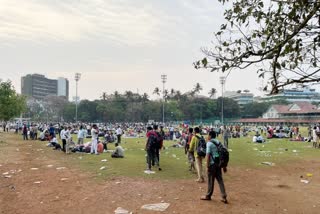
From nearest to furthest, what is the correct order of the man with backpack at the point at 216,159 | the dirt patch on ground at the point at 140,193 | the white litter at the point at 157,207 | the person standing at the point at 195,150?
the white litter at the point at 157,207 → the dirt patch on ground at the point at 140,193 → the man with backpack at the point at 216,159 → the person standing at the point at 195,150

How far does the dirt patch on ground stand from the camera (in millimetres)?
8047

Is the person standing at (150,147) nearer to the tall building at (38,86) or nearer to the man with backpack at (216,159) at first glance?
the man with backpack at (216,159)

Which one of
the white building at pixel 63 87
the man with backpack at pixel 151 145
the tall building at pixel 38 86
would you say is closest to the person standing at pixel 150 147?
the man with backpack at pixel 151 145

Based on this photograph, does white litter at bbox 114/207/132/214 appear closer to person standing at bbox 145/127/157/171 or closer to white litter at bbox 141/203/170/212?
white litter at bbox 141/203/170/212

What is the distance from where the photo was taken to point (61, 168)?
43.8 feet

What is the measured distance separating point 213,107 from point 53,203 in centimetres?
9242

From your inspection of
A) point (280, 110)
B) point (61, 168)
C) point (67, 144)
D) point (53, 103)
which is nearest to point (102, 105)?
point (53, 103)

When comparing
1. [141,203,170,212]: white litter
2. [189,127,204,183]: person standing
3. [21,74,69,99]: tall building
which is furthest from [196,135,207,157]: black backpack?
[21,74,69,99]: tall building

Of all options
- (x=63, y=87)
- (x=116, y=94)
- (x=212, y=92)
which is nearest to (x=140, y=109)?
(x=116, y=94)

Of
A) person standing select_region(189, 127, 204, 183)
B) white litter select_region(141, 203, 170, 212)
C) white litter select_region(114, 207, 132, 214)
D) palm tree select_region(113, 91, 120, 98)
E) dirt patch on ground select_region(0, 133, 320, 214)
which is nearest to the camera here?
white litter select_region(114, 207, 132, 214)

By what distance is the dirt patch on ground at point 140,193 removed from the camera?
805cm

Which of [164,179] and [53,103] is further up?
[53,103]

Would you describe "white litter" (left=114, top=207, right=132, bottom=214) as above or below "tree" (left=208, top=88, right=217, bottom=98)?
below

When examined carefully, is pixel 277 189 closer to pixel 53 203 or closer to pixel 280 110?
pixel 53 203
